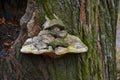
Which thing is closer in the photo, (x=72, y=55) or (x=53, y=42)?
(x=53, y=42)

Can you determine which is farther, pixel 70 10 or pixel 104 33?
pixel 104 33

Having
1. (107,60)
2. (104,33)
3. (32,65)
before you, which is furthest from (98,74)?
(32,65)

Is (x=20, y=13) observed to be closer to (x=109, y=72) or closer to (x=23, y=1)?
(x=23, y=1)

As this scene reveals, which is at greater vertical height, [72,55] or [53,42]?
[53,42]

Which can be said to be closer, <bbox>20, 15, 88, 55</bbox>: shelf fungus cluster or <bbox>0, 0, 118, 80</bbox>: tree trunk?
<bbox>20, 15, 88, 55</bbox>: shelf fungus cluster
